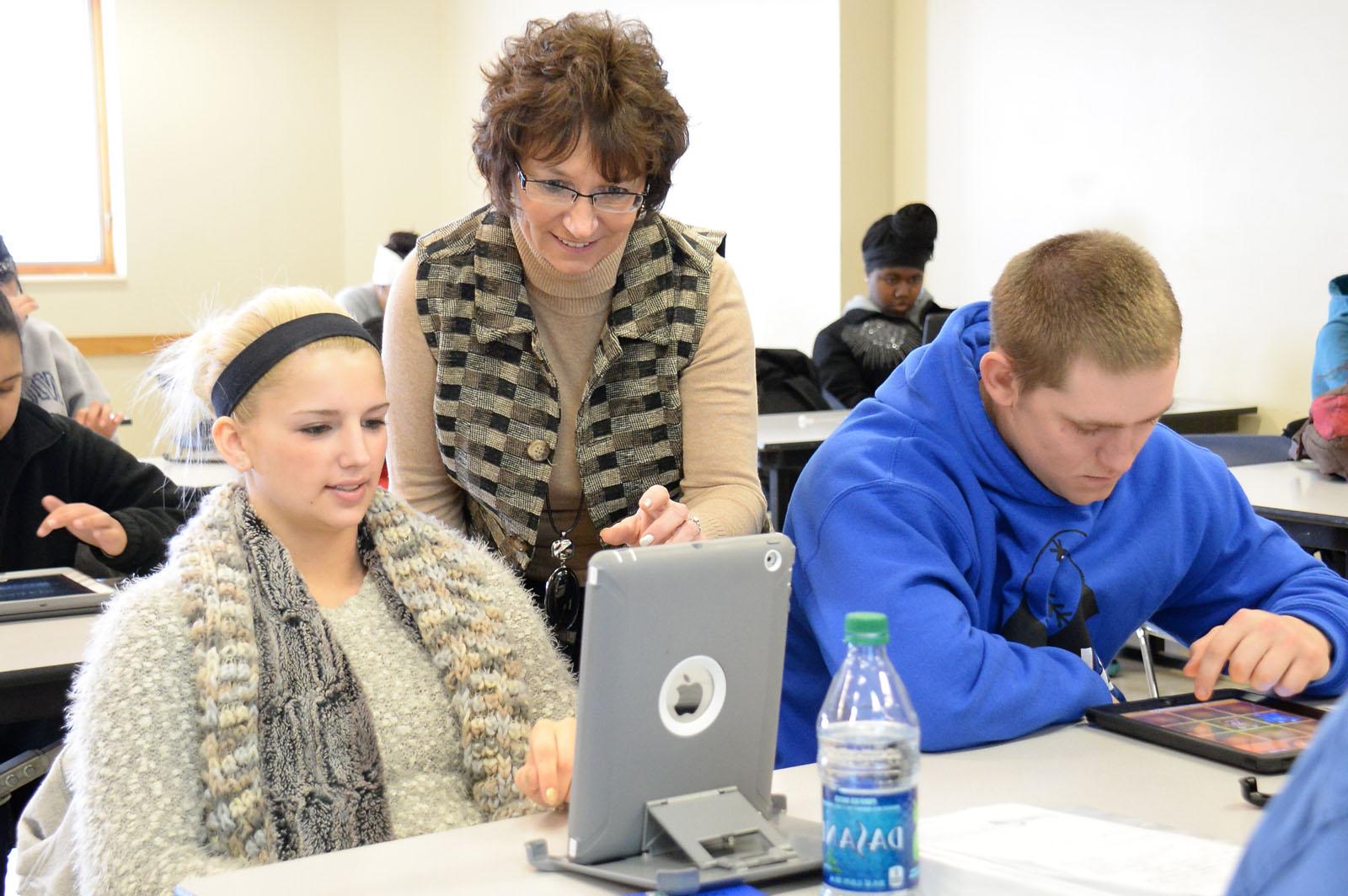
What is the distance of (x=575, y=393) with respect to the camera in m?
1.92

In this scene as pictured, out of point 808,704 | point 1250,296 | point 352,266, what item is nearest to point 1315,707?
point 808,704

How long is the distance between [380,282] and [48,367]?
82.9 inches

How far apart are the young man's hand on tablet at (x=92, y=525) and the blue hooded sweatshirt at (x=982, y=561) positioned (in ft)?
4.66

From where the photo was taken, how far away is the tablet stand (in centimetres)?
105

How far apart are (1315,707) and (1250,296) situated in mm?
3627

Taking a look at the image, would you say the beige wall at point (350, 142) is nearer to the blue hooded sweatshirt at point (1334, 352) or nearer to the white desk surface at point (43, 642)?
the blue hooded sweatshirt at point (1334, 352)

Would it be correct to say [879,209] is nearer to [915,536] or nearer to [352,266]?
[352,266]

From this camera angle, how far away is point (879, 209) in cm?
605

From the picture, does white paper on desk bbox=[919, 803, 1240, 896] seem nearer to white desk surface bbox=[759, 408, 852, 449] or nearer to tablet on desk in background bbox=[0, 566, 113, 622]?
tablet on desk in background bbox=[0, 566, 113, 622]

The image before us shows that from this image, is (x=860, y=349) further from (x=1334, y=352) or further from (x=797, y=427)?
(x=1334, y=352)

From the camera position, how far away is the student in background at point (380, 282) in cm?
597

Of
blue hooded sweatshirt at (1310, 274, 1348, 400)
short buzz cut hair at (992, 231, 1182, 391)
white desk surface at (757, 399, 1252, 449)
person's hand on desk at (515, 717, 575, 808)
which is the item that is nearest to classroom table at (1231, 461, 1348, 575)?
blue hooded sweatshirt at (1310, 274, 1348, 400)

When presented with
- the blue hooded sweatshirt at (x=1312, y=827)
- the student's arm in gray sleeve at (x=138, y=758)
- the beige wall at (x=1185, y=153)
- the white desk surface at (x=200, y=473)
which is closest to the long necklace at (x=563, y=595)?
the student's arm in gray sleeve at (x=138, y=758)

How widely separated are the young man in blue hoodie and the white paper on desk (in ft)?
0.77
